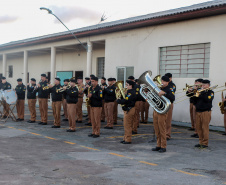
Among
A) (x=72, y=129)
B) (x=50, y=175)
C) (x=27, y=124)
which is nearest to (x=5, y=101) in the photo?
(x=27, y=124)

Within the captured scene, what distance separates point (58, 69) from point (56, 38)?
519 centimetres

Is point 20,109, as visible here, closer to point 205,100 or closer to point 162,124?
point 162,124

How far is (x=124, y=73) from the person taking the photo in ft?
52.9

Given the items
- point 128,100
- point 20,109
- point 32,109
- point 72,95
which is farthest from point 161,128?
point 20,109

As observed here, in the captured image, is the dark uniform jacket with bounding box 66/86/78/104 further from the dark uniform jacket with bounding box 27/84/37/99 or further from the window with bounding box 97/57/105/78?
the window with bounding box 97/57/105/78

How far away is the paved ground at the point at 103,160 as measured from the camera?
5387mm

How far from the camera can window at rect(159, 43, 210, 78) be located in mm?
12688

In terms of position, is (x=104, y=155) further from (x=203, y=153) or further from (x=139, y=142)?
(x=203, y=153)

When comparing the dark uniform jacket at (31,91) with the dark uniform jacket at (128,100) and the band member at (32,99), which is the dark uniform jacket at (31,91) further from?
the dark uniform jacket at (128,100)

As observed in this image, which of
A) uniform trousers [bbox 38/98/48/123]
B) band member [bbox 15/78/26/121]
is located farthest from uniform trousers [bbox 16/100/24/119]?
uniform trousers [bbox 38/98/48/123]

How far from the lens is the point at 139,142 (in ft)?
29.7

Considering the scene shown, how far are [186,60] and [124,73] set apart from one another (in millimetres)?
3865

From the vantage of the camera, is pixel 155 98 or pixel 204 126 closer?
pixel 155 98

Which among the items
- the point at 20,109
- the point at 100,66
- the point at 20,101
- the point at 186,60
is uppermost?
the point at 100,66
